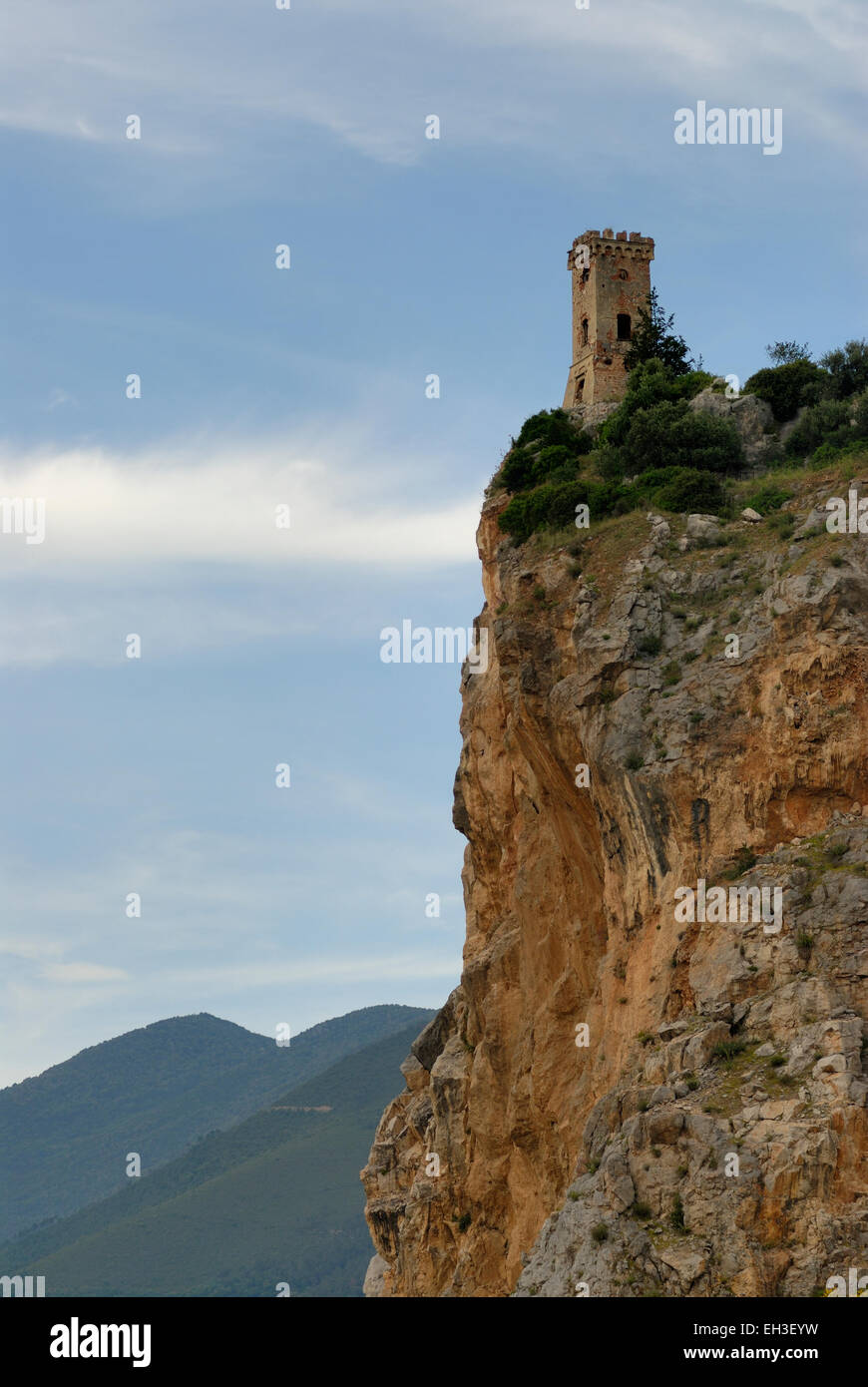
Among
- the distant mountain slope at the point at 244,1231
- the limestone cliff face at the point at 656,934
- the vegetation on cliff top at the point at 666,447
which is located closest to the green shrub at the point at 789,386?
the vegetation on cliff top at the point at 666,447

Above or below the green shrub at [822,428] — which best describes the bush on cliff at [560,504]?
below

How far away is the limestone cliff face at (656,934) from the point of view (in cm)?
2698

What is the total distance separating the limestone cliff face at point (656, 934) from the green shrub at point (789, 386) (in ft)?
26.6

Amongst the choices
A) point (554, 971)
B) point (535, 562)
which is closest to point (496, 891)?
point (554, 971)

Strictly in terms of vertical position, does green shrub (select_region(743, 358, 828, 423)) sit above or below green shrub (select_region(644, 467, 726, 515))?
above

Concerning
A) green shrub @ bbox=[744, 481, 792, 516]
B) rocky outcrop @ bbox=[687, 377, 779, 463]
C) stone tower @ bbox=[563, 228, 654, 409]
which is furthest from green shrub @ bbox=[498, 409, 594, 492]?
stone tower @ bbox=[563, 228, 654, 409]

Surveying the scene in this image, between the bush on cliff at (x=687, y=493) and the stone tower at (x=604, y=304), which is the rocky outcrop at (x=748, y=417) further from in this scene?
the stone tower at (x=604, y=304)

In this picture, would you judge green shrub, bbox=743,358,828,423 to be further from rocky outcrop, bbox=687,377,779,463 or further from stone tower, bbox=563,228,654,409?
stone tower, bbox=563,228,654,409

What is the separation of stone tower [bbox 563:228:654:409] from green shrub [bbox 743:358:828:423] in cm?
1411

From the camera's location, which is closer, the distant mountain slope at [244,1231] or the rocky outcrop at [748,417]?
the rocky outcrop at [748,417]

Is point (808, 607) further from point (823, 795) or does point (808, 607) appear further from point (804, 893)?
point (804, 893)

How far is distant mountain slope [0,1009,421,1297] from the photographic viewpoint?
16200 cm

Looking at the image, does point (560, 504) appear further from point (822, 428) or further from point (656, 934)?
point (656, 934)

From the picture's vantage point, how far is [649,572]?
1542 inches
